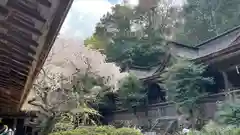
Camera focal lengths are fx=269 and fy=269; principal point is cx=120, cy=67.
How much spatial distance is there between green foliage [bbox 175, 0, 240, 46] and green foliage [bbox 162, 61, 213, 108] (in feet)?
60.9

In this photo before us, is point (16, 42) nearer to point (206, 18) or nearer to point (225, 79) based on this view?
point (225, 79)

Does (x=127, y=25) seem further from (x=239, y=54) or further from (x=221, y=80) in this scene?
(x=239, y=54)

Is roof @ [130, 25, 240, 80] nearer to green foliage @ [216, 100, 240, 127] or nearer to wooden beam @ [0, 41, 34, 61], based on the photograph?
green foliage @ [216, 100, 240, 127]

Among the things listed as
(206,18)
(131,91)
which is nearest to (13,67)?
(131,91)

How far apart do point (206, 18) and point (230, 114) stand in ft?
77.9

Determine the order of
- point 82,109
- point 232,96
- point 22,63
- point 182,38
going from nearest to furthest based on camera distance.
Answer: point 22,63 → point 232,96 → point 82,109 → point 182,38

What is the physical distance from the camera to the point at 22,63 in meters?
2.53

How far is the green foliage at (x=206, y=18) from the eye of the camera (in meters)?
28.9

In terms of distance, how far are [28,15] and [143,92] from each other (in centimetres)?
1668

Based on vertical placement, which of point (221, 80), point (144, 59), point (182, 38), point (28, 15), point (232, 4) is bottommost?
point (28, 15)

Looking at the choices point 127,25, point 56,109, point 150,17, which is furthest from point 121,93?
point 150,17

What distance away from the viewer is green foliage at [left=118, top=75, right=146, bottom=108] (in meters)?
17.1

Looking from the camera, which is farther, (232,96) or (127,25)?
(127,25)

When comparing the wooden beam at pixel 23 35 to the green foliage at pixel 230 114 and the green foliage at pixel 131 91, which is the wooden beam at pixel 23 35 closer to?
the green foliage at pixel 230 114
